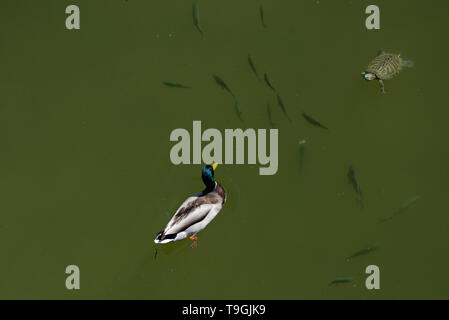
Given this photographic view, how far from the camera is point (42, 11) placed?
276 centimetres

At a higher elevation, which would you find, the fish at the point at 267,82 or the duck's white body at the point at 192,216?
the fish at the point at 267,82

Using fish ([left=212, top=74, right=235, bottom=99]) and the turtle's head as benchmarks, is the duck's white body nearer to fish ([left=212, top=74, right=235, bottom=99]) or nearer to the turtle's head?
fish ([left=212, top=74, right=235, bottom=99])

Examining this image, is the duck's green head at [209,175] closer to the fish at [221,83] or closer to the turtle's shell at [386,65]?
the fish at [221,83]

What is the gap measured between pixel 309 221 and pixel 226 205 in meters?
0.46

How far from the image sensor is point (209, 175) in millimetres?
2680

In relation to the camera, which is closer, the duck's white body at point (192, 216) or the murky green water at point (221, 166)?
the duck's white body at point (192, 216)

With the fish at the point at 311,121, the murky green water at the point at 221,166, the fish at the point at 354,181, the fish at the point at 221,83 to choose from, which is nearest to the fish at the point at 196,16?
the murky green water at the point at 221,166

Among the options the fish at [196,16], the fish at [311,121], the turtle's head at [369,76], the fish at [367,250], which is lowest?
the fish at [367,250]

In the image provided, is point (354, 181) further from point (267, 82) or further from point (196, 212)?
point (196, 212)

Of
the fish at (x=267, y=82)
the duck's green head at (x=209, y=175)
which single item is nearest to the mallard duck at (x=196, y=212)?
the duck's green head at (x=209, y=175)

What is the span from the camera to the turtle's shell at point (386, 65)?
2.63m

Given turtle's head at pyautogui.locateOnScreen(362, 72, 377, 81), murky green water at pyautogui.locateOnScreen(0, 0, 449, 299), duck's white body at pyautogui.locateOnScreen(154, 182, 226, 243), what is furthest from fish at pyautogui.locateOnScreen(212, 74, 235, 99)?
turtle's head at pyautogui.locateOnScreen(362, 72, 377, 81)

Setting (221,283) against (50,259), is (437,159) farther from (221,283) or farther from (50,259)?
(50,259)

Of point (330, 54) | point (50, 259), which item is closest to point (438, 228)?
point (330, 54)
